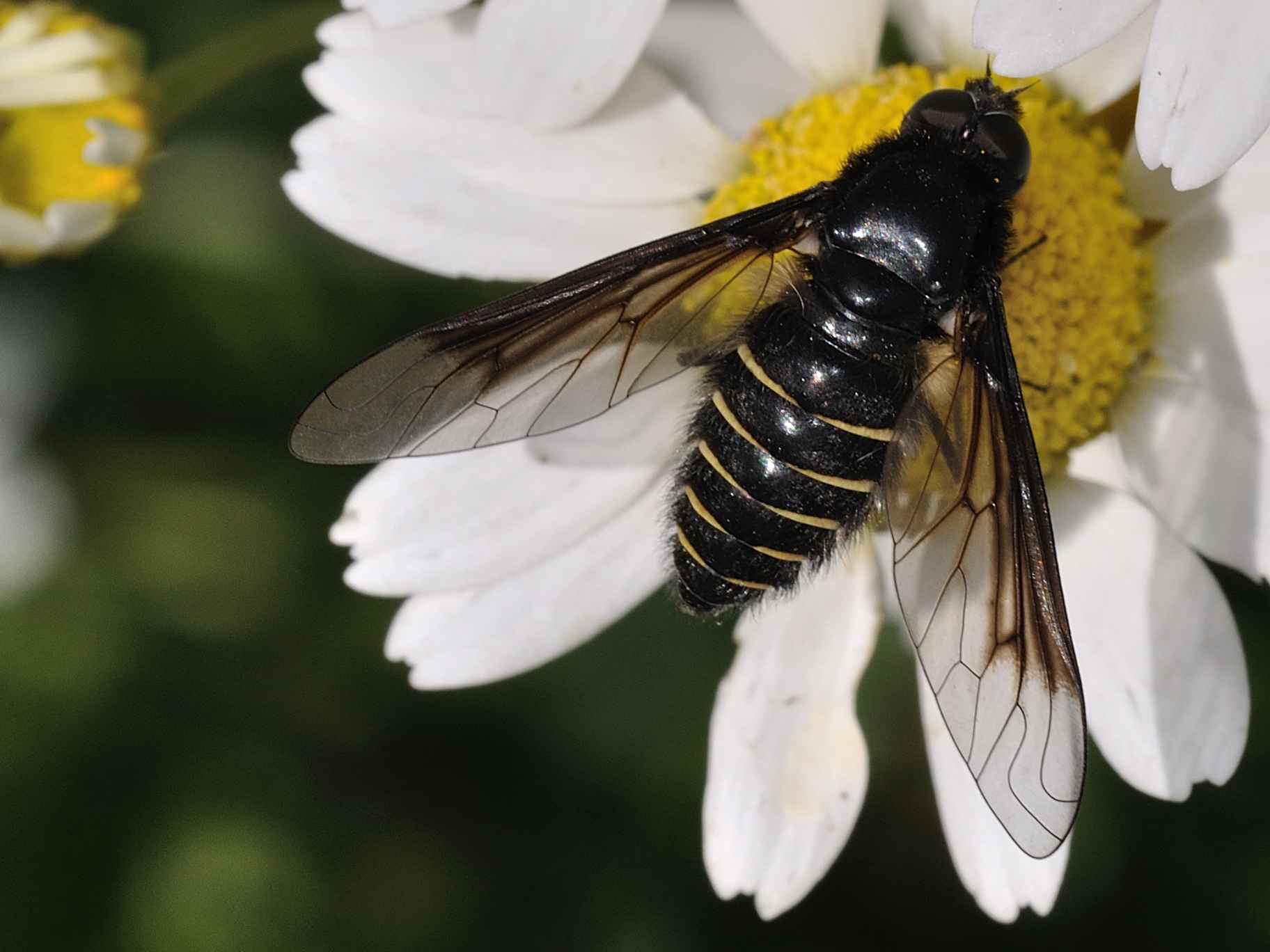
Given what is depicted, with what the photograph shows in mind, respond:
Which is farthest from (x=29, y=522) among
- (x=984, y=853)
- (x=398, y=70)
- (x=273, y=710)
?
(x=984, y=853)

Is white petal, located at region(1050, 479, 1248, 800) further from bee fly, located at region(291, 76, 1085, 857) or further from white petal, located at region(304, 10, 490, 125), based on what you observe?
white petal, located at region(304, 10, 490, 125)

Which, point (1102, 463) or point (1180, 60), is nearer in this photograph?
point (1180, 60)

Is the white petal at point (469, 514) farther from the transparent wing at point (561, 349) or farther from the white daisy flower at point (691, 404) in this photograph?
the transparent wing at point (561, 349)

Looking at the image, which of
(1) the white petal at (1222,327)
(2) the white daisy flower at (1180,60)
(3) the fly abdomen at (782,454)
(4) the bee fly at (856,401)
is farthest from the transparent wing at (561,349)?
(1) the white petal at (1222,327)

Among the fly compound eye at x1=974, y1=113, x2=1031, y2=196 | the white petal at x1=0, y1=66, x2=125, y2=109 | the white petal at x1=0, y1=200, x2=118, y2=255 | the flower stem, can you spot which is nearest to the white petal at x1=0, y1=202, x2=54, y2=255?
the white petal at x1=0, y1=200, x2=118, y2=255

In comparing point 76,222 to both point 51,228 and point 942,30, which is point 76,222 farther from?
point 942,30

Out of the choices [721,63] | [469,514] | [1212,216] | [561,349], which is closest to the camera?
[561,349]
